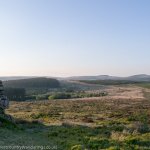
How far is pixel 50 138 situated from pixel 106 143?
15.0 ft

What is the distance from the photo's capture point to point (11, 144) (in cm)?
2197

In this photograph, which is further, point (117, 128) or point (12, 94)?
point (12, 94)

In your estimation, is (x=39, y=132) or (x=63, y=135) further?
(x=39, y=132)

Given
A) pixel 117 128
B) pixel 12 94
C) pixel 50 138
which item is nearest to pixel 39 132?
pixel 50 138

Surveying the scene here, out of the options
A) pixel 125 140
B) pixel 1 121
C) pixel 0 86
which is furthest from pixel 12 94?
pixel 125 140

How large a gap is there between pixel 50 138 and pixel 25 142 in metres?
3.67

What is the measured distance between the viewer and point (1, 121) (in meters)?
31.6

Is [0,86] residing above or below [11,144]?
above

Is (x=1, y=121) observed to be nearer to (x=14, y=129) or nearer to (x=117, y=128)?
(x=14, y=129)

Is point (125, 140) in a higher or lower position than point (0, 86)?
lower

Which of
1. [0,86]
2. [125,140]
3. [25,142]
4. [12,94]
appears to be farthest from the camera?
[12,94]

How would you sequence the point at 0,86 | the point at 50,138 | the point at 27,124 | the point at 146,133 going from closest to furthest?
the point at 50,138, the point at 146,133, the point at 27,124, the point at 0,86

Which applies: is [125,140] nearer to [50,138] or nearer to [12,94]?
[50,138]

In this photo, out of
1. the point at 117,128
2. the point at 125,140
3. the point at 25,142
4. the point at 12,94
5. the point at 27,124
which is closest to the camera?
the point at 25,142
